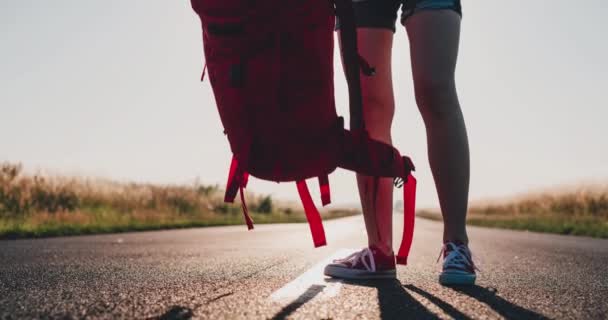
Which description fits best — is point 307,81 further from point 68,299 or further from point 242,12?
point 68,299

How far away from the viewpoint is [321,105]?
1968 millimetres

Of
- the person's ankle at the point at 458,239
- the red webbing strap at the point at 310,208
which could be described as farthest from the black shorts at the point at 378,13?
the person's ankle at the point at 458,239

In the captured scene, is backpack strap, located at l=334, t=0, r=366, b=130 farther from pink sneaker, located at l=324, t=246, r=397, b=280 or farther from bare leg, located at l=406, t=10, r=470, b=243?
pink sneaker, located at l=324, t=246, r=397, b=280

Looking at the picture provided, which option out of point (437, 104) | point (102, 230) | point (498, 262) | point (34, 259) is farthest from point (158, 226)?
point (437, 104)

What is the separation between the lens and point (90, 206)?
11703 mm

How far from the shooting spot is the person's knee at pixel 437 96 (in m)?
2.35

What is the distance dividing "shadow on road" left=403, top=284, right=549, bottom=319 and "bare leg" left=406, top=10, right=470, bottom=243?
0.34m

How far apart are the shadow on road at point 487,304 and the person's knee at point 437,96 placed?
774 millimetres

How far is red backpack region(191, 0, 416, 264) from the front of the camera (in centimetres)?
192

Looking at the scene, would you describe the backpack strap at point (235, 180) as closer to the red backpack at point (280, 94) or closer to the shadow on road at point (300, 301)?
the red backpack at point (280, 94)

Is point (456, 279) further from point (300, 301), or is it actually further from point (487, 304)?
point (300, 301)

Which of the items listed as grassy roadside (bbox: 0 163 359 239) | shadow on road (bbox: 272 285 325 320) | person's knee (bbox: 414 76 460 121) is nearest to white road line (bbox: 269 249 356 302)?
shadow on road (bbox: 272 285 325 320)

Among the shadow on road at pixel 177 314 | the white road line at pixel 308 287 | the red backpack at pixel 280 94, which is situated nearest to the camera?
the shadow on road at pixel 177 314

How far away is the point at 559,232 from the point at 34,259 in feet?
30.1
